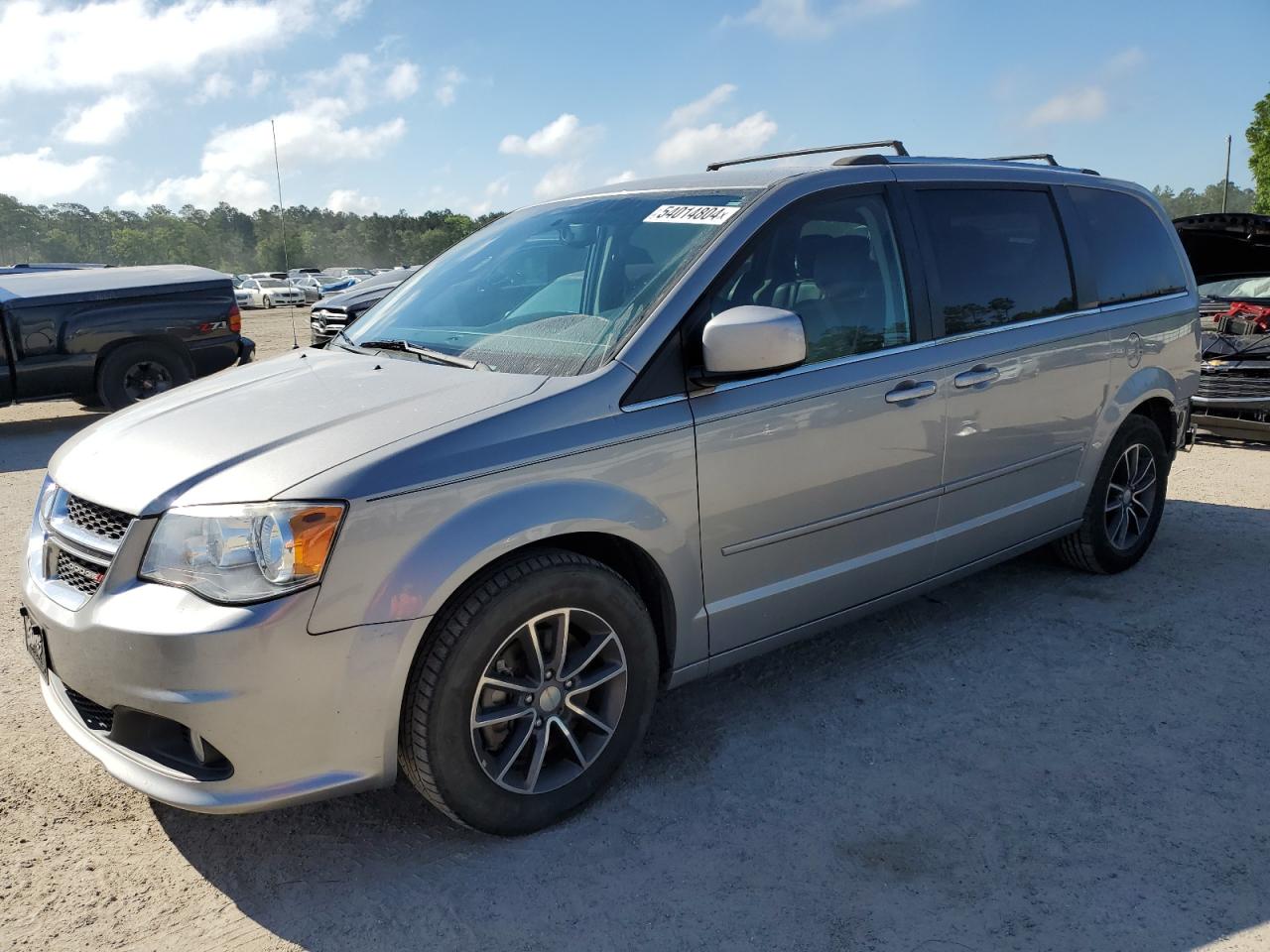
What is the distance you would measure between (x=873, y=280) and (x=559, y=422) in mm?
1442

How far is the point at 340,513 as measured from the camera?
8.02ft

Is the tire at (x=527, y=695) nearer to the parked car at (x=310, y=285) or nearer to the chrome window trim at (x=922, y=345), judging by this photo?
the chrome window trim at (x=922, y=345)

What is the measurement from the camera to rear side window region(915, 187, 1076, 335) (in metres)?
3.83

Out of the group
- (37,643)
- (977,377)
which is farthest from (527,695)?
(977,377)

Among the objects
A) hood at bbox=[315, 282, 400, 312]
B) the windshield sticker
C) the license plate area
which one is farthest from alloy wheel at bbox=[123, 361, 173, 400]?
the windshield sticker

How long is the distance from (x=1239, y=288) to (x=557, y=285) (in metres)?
7.72

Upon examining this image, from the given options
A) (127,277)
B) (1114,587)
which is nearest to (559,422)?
(1114,587)

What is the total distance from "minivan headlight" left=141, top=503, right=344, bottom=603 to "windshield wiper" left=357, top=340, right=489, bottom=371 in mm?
896

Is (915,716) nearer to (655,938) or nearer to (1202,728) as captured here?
(1202,728)

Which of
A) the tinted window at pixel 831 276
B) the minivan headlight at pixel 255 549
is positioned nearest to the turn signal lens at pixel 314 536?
the minivan headlight at pixel 255 549

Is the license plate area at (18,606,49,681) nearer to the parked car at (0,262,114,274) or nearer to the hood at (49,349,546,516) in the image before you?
the hood at (49,349,546,516)

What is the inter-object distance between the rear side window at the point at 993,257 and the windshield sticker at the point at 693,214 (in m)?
0.88

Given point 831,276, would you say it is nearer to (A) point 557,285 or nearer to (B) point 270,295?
(A) point 557,285

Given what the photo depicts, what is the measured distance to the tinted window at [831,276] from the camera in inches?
131
